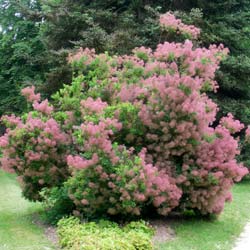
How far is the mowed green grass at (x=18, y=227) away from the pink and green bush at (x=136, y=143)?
71 cm

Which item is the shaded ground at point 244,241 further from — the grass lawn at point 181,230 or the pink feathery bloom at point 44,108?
the pink feathery bloom at point 44,108

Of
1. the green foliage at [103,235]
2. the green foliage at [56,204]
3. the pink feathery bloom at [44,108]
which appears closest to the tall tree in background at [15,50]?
the pink feathery bloom at [44,108]

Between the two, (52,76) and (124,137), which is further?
(52,76)

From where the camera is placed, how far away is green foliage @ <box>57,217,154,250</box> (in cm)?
702

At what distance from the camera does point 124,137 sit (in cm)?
944

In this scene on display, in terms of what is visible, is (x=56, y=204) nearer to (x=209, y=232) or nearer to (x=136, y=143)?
(x=136, y=143)

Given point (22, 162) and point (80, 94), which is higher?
point (80, 94)

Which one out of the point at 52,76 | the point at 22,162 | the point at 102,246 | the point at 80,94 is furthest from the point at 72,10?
the point at 102,246

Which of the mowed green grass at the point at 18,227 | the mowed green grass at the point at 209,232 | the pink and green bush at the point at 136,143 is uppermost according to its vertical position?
the pink and green bush at the point at 136,143

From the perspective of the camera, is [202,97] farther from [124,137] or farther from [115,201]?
[115,201]

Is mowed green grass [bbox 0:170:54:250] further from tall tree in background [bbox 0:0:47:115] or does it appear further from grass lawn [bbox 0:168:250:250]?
tall tree in background [bbox 0:0:47:115]

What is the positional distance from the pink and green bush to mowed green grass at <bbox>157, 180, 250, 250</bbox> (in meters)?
0.33

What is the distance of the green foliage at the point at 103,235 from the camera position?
23.0 feet

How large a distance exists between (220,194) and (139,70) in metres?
2.96
